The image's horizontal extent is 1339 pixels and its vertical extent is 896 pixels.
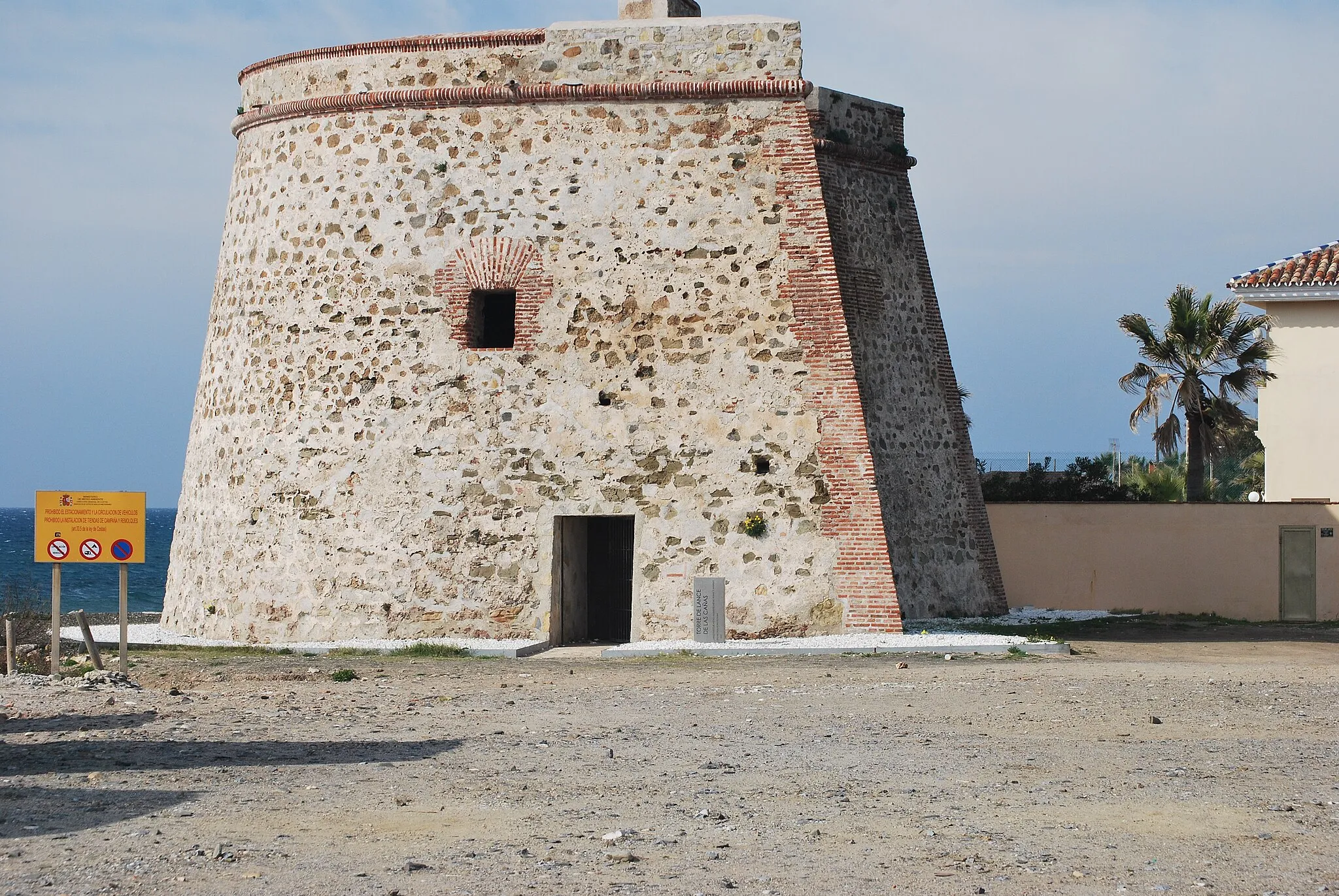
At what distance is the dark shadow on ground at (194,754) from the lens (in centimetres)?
991

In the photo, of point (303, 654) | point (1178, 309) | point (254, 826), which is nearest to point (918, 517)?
point (303, 654)

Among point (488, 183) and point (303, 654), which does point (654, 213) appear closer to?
point (488, 183)

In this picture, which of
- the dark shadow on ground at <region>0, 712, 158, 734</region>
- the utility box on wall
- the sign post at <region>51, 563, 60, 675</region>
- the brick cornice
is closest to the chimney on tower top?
the brick cornice

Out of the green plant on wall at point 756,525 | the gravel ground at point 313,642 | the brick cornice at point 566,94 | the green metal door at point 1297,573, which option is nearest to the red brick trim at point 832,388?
the brick cornice at point 566,94

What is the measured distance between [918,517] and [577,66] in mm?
6957

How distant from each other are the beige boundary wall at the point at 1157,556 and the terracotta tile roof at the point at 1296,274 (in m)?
6.20

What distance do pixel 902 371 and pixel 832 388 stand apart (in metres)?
2.84

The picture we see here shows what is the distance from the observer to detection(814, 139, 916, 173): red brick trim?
19.6 meters

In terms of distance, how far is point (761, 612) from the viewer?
17.6 metres

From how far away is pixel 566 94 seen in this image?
18438 millimetres

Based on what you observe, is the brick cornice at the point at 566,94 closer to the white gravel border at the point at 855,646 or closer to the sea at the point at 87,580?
the white gravel border at the point at 855,646

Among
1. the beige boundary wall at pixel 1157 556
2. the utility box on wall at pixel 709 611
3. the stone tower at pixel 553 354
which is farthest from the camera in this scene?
the beige boundary wall at pixel 1157 556

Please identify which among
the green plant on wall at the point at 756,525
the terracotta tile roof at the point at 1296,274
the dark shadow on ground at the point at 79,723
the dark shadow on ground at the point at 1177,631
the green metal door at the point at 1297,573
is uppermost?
the terracotta tile roof at the point at 1296,274

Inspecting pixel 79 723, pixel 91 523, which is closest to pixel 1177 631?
pixel 91 523
